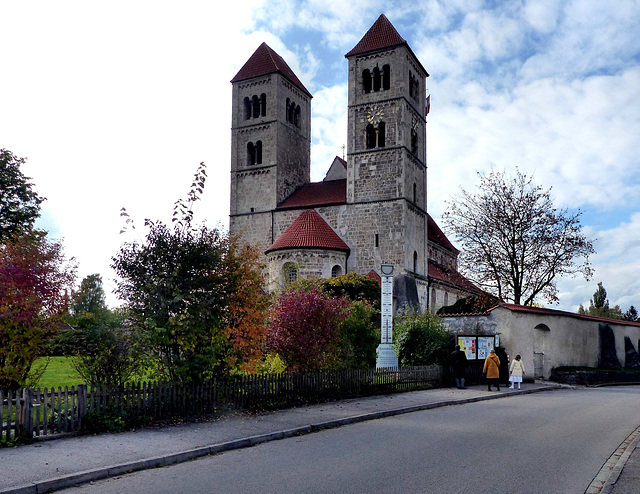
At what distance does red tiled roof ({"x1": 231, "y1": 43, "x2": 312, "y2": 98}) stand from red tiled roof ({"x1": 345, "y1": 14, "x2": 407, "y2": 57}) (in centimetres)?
617

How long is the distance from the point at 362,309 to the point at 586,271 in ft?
64.6

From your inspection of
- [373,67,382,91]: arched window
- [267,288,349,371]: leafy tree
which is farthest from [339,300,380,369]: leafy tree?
[373,67,382,91]: arched window

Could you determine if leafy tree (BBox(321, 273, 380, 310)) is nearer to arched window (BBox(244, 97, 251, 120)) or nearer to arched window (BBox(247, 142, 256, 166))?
arched window (BBox(247, 142, 256, 166))

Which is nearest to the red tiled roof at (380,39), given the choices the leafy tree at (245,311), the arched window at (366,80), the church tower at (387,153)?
the church tower at (387,153)

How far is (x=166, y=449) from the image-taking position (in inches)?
373

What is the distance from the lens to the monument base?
21.2 m

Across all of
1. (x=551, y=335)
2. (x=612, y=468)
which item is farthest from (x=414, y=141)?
(x=612, y=468)

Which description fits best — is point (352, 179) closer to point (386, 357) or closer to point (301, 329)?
point (386, 357)

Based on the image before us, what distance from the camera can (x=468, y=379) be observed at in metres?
23.0

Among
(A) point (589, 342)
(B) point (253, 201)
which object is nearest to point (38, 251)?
(A) point (589, 342)

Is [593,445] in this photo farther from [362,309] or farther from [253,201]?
[253,201]

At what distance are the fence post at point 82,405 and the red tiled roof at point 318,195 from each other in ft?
111

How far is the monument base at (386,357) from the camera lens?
2123cm

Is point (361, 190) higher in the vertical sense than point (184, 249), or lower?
higher
